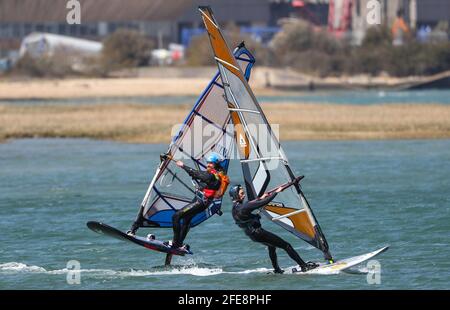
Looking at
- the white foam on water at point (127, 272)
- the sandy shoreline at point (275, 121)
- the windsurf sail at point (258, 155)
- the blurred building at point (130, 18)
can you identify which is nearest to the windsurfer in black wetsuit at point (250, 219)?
the windsurf sail at point (258, 155)

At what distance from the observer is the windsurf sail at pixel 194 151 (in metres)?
17.8

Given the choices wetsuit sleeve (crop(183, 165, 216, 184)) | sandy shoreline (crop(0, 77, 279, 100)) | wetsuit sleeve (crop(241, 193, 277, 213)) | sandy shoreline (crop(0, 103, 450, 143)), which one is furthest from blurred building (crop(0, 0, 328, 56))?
wetsuit sleeve (crop(241, 193, 277, 213))

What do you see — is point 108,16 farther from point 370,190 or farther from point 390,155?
point 370,190

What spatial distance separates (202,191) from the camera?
54.6 ft

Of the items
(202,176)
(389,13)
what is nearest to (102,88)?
(389,13)

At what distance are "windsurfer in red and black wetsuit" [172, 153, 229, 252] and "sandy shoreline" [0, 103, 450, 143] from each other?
23783mm

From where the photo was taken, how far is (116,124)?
45.9 meters

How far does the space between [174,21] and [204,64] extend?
918 inches

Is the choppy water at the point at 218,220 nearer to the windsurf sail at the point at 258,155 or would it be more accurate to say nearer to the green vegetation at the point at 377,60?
the windsurf sail at the point at 258,155

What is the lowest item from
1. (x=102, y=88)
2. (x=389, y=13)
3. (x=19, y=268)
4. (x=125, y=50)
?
(x=102, y=88)

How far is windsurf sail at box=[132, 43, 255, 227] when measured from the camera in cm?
1783

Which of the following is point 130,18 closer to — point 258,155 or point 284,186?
point 258,155

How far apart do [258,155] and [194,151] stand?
171 cm

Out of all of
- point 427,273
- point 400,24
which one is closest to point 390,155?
point 427,273
